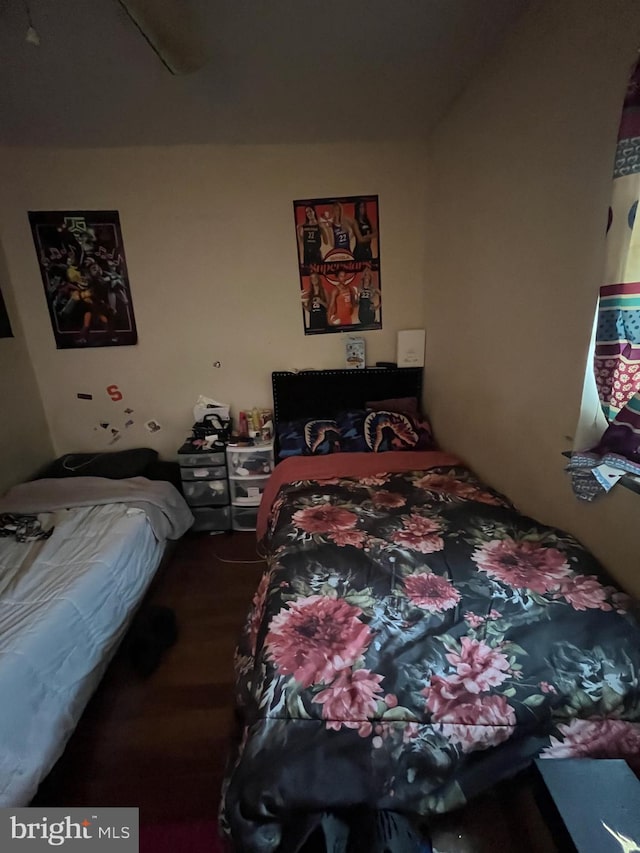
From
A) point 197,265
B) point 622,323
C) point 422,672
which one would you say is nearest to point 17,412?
point 197,265

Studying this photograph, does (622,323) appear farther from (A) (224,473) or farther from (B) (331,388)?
(A) (224,473)

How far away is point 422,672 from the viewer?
1.01 m

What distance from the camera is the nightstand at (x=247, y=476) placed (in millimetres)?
2684

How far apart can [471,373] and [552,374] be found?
0.66 m

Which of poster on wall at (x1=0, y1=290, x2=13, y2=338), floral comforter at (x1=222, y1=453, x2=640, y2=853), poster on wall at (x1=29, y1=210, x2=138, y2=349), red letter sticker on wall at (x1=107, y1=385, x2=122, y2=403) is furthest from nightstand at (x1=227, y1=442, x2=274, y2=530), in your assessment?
poster on wall at (x1=0, y1=290, x2=13, y2=338)

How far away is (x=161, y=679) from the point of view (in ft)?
5.56

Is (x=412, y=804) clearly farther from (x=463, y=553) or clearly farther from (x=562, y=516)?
(x=562, y=516)

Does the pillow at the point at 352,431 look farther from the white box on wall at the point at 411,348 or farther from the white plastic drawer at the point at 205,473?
the white plastic drawer at the point at 205,473

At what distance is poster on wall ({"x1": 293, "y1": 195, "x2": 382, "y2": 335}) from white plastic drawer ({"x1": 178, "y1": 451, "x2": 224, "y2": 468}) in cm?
103

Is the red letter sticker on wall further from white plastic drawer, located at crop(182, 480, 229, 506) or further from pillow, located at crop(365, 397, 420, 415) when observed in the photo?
pillow, located at crop(365, 397, 420, 415)

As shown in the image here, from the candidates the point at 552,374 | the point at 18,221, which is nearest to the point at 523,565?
the point at 552,374

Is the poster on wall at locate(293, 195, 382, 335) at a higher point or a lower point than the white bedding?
higher

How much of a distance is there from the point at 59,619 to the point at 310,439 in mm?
1568

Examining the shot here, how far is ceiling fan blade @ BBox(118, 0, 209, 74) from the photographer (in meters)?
1.20
